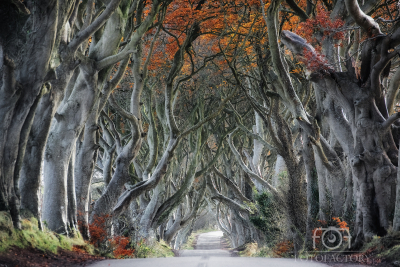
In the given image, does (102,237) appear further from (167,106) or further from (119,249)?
(167,106)

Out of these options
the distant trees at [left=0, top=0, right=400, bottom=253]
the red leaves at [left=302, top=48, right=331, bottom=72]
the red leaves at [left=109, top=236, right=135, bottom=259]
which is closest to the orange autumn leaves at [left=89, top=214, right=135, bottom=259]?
the red leaves at [left=109, top=236, right=135, bottom=259]

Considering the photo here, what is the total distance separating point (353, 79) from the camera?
872cm

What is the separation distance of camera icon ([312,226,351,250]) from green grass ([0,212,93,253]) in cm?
602

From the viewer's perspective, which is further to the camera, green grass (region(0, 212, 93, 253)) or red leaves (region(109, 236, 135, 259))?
red leaves (region(109, 236, 135, 259))

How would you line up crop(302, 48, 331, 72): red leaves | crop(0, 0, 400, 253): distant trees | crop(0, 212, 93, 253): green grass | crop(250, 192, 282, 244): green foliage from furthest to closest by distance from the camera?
1. crop(250, 192, 282, 244): green foliage
2. crop(302, 48, 331, 72): red leaves
3. crop(0, 0, 400, 253): distant trees
4. crop(0, 212, 93, 253): green grass

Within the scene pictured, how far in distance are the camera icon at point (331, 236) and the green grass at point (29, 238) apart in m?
6.02

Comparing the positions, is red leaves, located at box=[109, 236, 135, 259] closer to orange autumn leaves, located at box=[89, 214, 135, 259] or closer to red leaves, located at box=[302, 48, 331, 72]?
orange autumn leaves, located at box=[89, 214, 135, 259]

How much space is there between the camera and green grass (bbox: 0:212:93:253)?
5.16m

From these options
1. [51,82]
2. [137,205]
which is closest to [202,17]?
[51,82]

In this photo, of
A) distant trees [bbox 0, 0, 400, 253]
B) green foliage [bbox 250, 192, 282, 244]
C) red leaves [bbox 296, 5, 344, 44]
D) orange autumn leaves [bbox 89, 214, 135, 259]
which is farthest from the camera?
green foliage [bbox 250, 192, 282, 244]

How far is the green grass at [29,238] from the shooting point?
5160 mm

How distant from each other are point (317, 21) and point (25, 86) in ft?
23.4

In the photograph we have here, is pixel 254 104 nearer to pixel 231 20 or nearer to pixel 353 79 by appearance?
pixel 231 20

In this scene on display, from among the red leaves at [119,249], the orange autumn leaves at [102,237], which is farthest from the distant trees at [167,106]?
the red leaves at [119,249]
